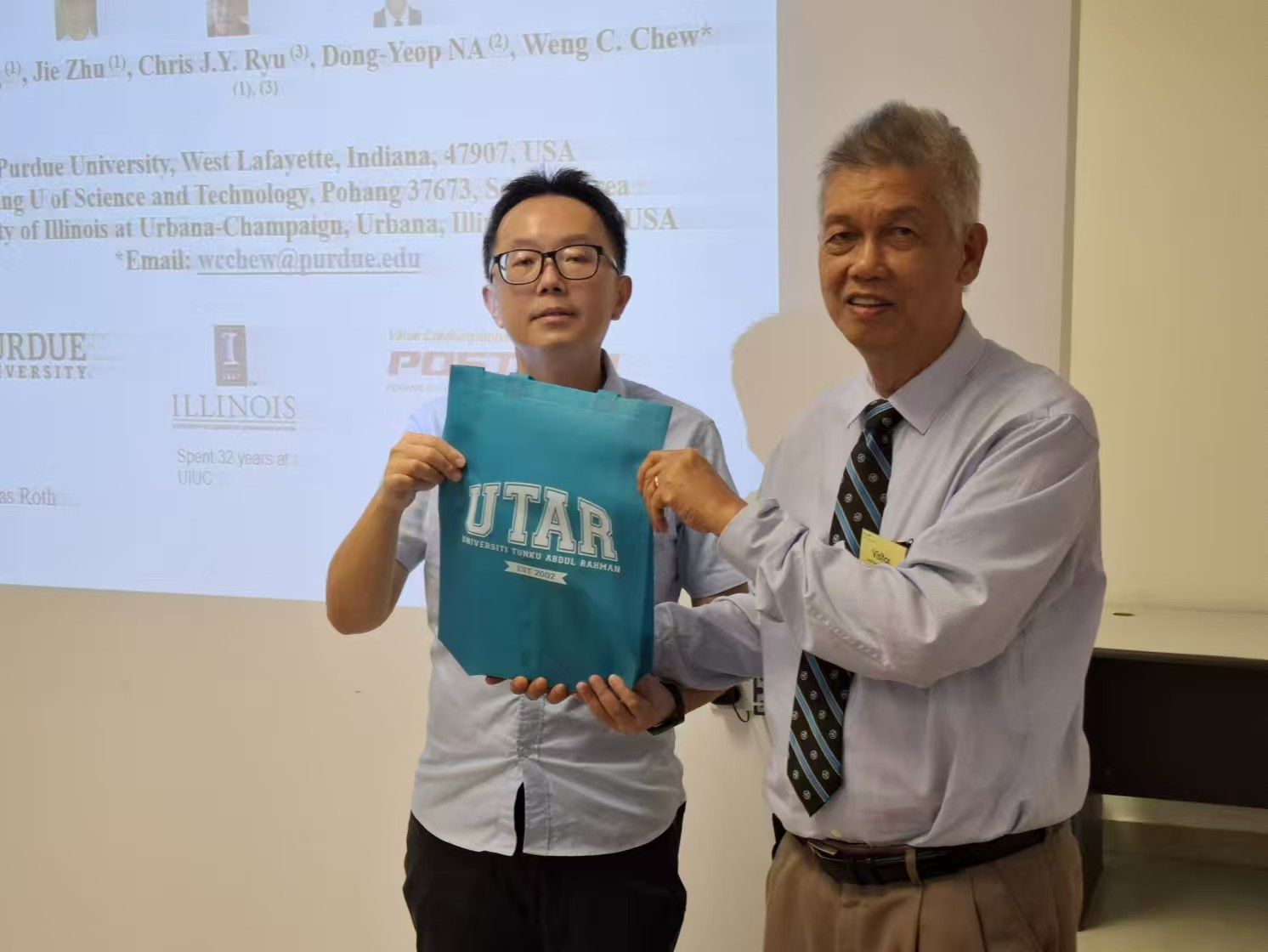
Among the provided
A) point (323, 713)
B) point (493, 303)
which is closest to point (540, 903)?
point (493, 303)

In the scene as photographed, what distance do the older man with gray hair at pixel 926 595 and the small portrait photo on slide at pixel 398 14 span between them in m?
1.56

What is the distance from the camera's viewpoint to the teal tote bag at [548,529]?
1.39m

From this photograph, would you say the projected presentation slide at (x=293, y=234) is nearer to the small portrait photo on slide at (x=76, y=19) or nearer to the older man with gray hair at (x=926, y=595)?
the small portrait photo on slide at (x=76, y=19)

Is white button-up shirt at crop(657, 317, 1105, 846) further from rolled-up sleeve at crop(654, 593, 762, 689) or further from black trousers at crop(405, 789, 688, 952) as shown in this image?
black trousers at crop(405, 789, 688, 952)

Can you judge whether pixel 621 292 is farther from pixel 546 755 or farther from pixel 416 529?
pixel 546 755

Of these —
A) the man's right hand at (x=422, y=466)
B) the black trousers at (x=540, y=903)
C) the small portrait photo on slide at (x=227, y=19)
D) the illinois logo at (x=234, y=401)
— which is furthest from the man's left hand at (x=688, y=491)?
the small portrait photo on slide at (x=227, y=19)

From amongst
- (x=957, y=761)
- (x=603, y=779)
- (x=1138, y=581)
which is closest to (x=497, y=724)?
(x=603, y=779)

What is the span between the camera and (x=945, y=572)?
1171 millimetres

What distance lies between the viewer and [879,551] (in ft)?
4.13

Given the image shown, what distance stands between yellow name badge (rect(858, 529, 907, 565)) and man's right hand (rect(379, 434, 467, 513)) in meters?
0.51

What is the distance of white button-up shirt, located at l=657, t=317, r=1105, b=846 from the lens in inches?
45.8

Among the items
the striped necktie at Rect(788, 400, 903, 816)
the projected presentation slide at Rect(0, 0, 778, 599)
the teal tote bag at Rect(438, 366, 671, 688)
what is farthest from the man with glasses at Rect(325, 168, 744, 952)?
the projected presentation slide at Rect(0, 0, 778, 599)

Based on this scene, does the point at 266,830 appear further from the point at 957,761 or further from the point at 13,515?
the point at 957,761

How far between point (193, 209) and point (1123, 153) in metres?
2.43
